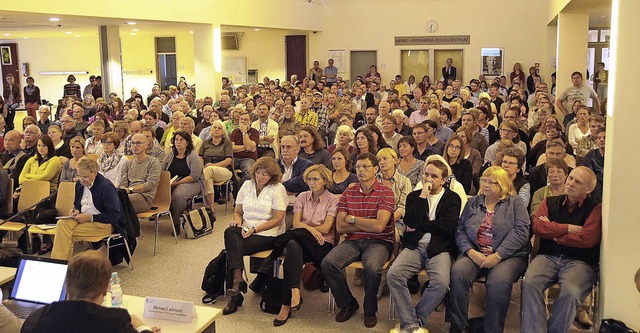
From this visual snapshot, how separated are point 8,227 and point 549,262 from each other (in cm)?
501

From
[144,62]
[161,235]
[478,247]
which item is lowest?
[161,235]

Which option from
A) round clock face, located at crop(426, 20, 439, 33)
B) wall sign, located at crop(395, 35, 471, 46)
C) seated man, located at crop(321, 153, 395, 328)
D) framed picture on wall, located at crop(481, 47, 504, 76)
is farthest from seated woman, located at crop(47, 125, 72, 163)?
framed picture on wall, located at crop(481, 47, 504, 76)

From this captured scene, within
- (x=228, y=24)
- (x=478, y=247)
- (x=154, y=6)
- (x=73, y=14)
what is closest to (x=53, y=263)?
(x=478, y=247)

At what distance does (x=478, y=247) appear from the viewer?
→ 4812 millimetres

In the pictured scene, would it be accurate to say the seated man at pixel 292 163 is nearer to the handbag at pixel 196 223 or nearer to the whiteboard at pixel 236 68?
the handbag at pixel 196 223

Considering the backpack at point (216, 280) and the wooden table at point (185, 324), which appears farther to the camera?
the backpack at point (216, 280)

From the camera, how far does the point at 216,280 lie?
218 inches

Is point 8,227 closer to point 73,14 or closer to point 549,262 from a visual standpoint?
point 549,262

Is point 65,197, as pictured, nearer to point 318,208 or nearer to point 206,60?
point 318,208

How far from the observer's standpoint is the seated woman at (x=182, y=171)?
7516 mm

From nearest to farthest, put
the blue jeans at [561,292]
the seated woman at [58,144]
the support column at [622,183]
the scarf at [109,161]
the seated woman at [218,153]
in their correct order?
the support column at [622,183] → the blue jeans at [561,292] → the scarf at [109,161] → the seated woman at [58,144] → the seated woman at [218,153]

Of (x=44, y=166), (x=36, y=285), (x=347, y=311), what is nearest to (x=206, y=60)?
(x=44, y=166)

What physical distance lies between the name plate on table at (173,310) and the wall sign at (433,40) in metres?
17.5

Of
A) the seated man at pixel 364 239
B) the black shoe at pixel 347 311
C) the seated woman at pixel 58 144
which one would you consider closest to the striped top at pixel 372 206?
Result: the seated man at pixel 364 239
